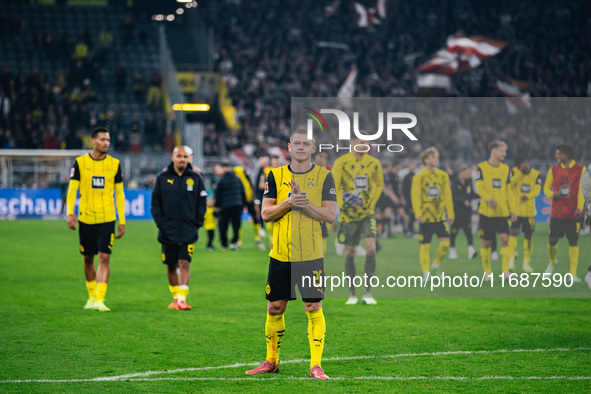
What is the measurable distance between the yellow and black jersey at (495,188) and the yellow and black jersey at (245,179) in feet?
23.8

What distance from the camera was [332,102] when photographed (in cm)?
949

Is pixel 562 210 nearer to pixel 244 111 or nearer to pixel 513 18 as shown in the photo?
pixel 244 111

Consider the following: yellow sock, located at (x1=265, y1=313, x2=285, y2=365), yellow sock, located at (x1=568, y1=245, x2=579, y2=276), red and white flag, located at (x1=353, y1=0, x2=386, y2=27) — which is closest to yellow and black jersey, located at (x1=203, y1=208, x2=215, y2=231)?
yellow sock, located at (x1=568, y1=245, x2=579, y2=276)

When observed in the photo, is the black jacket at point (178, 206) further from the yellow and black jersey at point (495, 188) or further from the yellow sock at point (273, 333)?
the yellow and black jersey at point (495, 188)

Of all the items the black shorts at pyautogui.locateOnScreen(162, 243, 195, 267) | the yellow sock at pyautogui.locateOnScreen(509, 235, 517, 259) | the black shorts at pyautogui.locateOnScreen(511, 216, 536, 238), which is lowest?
the yellow sock at pyautogui.locateOnScreen(509, 235, 517, 259)

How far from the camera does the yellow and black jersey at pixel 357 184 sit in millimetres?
10055

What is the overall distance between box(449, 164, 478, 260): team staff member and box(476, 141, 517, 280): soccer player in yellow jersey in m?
0.49

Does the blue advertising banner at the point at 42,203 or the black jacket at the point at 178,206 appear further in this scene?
the blue advertising banner at the point at 42,203

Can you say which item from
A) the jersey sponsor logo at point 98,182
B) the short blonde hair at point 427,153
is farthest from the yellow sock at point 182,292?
the short blonde hair at point 427,153

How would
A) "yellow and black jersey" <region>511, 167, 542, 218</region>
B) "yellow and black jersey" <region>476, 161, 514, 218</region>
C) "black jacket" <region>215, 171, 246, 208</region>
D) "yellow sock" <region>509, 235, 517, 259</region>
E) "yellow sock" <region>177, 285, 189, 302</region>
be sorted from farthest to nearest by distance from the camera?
"black jacket" <region>215, 171, 246, 208</region>
"yellow sock" <region>509, 235, 517, 259</region>
"yellow and black jersey" <region>511, 167, 542, 218</region>
"yellow and black jersey" <region>476, 161, 514, 218</region>
"yellow sock" <region>177, 285, 189, 302</region>

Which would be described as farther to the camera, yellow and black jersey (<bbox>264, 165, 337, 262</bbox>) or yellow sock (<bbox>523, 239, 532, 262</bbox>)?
yellow sock (<bbox>523, 239, 532, 262</bbox>)

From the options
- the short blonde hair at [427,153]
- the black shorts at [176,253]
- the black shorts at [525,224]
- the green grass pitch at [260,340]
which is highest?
the short blonde hair at [427,153]

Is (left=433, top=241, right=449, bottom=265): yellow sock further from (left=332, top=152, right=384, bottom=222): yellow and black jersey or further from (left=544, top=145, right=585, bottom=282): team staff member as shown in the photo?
(left=332, top=152, right=384, bottom=222): yellow and black jersey

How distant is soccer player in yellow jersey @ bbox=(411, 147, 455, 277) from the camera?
11531 millimetres
